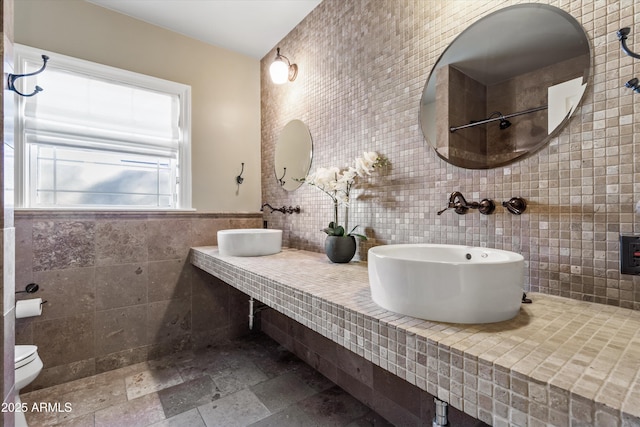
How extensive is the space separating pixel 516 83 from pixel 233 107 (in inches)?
87.2

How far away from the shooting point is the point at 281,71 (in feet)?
7.48

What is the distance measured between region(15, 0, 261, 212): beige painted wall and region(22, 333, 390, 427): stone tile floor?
125 centimetres

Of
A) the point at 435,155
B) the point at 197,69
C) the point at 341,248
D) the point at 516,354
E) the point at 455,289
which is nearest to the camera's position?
the point at 516,354

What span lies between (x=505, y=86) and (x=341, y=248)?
1028 millimetres

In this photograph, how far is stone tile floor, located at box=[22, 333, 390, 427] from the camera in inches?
61.3

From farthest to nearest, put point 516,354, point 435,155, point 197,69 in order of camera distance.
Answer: point 197,69 → point 435,155 → point 516,354

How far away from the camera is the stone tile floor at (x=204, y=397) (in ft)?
5.11

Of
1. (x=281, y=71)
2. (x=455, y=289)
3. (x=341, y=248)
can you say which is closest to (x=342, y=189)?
(x=341, y=248)

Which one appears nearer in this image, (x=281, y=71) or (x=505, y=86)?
(x=505, y=86)

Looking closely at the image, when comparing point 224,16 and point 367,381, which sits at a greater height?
point 224,16

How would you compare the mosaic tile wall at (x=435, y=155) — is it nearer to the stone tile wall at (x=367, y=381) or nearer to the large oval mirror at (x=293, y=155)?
the large oval mirror at (x=293, y=155)

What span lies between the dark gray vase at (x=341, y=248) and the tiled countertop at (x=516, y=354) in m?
0.52

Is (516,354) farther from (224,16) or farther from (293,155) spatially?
(224,16)

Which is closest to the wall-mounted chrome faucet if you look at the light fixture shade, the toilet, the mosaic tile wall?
the mosaic tile wall
